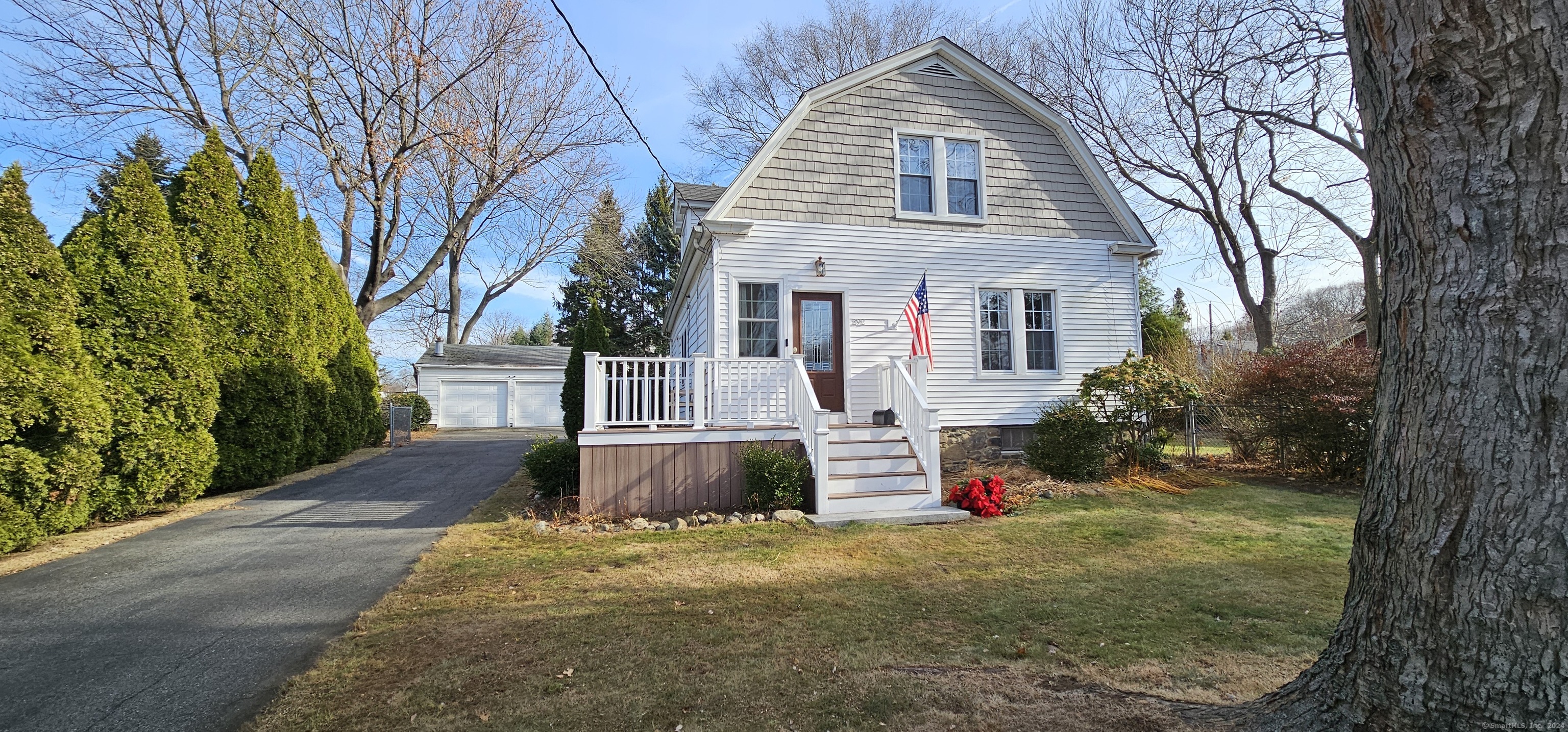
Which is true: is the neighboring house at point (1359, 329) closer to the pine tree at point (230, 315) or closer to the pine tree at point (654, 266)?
the pine tree at point (654, 266)

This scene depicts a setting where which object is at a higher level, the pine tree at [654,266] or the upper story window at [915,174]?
the pine tree at [654,266]

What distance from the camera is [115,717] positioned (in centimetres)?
273

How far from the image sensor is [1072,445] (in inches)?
337

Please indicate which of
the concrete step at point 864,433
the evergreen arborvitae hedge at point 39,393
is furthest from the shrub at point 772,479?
the evergreen arborvitae hedge at point 39,393

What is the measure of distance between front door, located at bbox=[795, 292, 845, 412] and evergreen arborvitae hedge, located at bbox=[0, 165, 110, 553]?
7185 millimetres

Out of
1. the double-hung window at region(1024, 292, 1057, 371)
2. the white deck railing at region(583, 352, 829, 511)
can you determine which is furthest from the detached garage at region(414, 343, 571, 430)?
the double-hung window at region(1024, 292, 1057, 371)

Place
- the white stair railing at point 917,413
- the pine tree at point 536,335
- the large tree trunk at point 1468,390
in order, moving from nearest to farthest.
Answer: the large tree trunk at point 1468,390
the white stair railing at point 917,413
the pine tree at point 536,335

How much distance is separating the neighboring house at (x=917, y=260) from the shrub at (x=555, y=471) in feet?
3.08

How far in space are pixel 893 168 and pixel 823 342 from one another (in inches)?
114

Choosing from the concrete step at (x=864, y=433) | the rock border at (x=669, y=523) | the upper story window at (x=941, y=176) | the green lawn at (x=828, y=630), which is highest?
the upper story window at (x=941, y=176)

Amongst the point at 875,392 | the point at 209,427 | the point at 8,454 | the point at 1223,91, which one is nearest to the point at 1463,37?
the point at 875,392

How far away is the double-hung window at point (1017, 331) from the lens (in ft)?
32.7

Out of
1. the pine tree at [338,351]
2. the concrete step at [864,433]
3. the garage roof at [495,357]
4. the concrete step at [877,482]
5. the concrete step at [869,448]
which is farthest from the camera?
the garage roof at [495,357]

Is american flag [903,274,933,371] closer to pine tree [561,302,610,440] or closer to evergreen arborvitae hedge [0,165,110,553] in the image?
pine tree [561,302,610,440]
